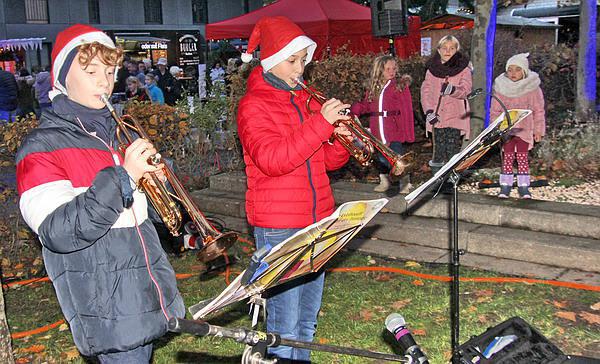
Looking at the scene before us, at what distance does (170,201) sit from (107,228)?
1.27 feet

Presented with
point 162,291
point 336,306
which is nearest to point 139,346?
point 162,291

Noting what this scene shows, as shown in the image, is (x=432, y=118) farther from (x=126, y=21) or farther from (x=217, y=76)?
(x=126, y=21)

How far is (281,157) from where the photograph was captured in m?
3.36

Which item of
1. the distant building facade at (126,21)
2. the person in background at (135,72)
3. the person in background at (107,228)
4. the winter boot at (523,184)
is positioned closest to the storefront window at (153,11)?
the distant building facade at (126,21)

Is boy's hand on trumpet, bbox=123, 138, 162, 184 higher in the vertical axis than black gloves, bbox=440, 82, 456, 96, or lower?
lower

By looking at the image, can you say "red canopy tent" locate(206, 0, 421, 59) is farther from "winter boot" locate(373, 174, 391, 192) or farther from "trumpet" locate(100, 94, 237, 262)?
"trumpet" locate(100, 94, 237, 262)

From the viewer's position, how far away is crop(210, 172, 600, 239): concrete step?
21.8ft

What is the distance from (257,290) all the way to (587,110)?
36.7ft

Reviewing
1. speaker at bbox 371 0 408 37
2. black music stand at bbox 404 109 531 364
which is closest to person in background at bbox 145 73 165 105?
speaker at bbox 371 0 408 37

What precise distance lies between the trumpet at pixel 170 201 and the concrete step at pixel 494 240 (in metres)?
4.33

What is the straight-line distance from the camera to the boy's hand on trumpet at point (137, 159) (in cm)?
251

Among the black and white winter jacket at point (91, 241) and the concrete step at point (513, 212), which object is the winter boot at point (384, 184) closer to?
the concrete step at point (513, 212)

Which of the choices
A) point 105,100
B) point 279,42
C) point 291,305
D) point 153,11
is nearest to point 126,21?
point 153,11

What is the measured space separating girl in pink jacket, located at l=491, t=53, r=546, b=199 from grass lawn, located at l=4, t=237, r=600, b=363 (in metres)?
1.83
